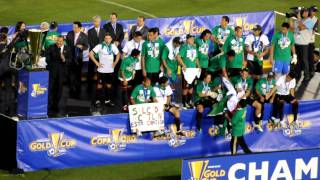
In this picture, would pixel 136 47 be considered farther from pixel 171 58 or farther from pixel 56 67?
pixel 56 67

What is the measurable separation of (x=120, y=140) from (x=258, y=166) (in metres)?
3.57

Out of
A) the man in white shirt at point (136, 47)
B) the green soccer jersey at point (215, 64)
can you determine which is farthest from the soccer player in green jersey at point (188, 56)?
the man in white shirt at point (136, 47)

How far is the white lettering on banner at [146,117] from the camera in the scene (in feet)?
63.8

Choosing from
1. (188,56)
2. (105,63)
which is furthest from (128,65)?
(188,56)

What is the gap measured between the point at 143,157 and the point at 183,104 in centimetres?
333

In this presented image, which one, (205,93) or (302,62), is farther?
(302,62)

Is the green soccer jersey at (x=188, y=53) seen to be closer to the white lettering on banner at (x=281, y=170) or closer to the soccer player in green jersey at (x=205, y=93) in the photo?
the soccer player in green jersey at (x=205, y=93)

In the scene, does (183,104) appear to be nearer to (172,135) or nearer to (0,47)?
(172,135)

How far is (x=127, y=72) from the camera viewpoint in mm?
22062

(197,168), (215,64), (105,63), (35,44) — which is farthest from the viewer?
(215,64)

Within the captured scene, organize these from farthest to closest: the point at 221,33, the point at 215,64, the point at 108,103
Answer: the point at 221,33 < the point at 215,64 < the point at 108,103

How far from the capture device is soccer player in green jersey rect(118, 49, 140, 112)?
21906mm

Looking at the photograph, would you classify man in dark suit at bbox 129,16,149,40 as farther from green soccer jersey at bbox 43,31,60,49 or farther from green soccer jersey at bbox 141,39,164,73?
green soccer jersey at bbox 43,31,60,49

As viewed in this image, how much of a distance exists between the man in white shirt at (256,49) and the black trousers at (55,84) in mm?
5168
